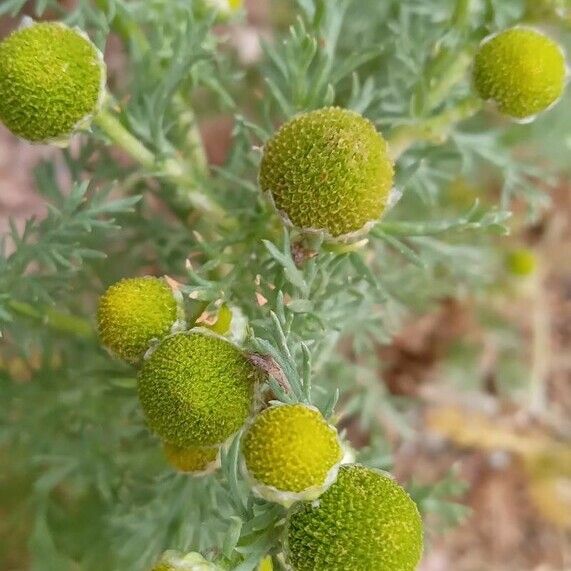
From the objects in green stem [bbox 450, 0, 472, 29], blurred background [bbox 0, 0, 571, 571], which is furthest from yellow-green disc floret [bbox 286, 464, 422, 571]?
blurred background [bbox 0, 0, 571, 571]

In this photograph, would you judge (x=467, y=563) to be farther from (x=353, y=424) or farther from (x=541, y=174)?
(x=541, y=174)

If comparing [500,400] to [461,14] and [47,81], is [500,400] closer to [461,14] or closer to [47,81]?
[461,14]

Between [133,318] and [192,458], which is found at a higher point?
[133,318]

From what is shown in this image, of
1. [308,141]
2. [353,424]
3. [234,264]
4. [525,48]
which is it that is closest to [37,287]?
[234,264]

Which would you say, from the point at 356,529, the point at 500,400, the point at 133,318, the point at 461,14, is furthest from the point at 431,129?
the point at 500,400

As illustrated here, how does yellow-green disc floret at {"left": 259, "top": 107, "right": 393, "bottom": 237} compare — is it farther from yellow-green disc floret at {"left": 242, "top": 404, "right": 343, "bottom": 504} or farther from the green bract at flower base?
the green bract at flower base

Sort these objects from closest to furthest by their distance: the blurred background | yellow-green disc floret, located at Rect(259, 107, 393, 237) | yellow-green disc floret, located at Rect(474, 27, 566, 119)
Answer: yellow-green disc floret, located at Rect(259, 107, 393, 237)
yellow-green disc floret, located at Rect(474, 27, 566, 119)
the blurred background
